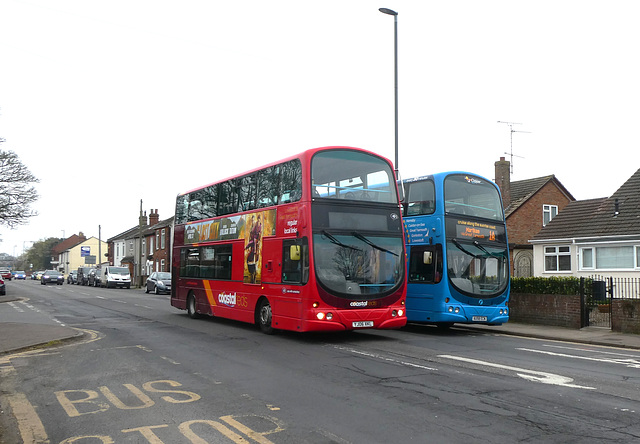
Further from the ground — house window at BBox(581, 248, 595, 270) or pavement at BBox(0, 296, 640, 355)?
house window at BBox(581, 248, 595, 270)

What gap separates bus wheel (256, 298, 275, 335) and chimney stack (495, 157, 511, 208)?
90.8 feet

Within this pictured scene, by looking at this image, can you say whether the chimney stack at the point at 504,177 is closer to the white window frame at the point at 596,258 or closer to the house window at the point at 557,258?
the house window at the point at 557,258

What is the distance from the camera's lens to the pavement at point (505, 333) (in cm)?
1242

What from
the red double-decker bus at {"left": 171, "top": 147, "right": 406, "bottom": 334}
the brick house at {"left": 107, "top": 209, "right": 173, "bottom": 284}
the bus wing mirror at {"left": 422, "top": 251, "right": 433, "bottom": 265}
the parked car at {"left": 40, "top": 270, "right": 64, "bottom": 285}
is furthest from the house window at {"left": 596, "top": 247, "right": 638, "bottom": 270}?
the parked car at {"left": 40, "top": 270, "right": 64, "bottom": 285}

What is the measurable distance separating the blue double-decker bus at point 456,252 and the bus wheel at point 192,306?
7302mm

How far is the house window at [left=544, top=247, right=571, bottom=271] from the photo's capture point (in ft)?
96.8

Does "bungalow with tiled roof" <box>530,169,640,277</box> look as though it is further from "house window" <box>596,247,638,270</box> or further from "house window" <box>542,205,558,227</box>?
"house window" <box>542,205,558,227</box>

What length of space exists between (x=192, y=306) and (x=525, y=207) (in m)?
26.5

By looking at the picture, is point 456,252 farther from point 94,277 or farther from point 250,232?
point 94,277

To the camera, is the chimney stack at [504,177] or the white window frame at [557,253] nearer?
the white window frame at [557,253]

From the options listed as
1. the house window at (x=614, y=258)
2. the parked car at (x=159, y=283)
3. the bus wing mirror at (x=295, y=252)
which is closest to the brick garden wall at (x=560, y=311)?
the bus wing mirror at (x=295, y=252)

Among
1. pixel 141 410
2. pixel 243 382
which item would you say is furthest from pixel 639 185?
pixel 141 410

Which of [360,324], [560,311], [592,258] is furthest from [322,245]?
[592,258]

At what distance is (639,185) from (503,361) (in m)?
22.6
